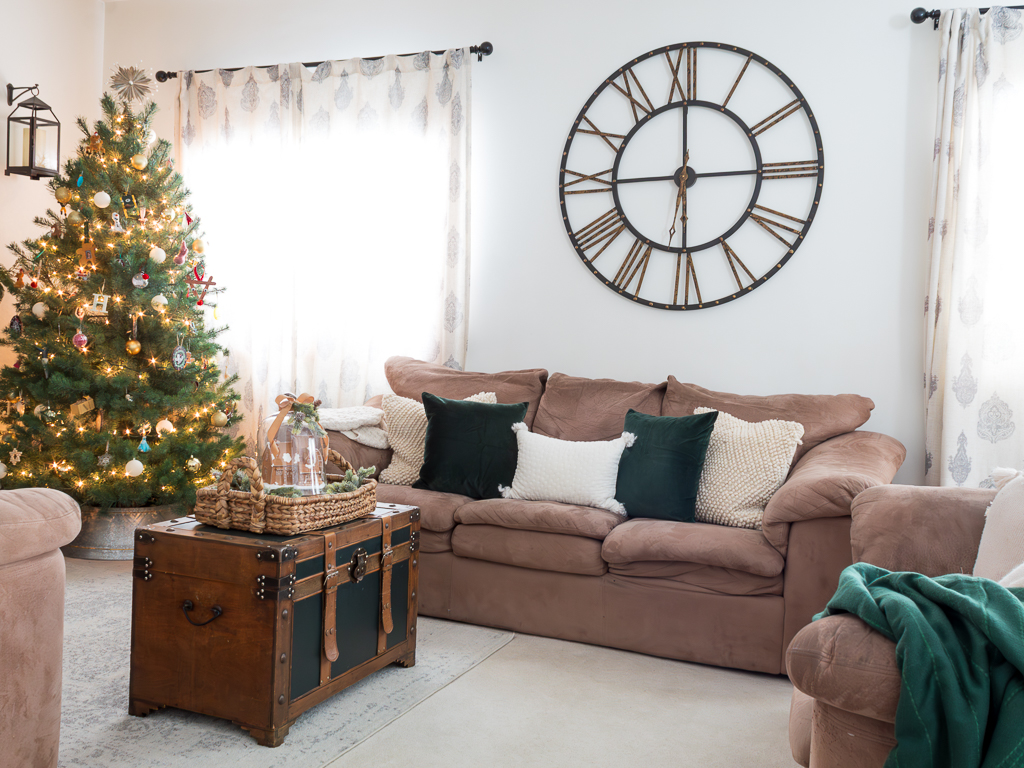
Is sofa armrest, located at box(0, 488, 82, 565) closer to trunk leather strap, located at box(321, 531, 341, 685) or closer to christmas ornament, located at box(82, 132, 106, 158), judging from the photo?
trunk leather strap, located at box(321, 531, 341, 685)

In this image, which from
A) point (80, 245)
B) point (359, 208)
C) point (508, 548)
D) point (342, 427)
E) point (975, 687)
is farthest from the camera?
point (359, 208)

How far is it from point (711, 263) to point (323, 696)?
2512 millimetres

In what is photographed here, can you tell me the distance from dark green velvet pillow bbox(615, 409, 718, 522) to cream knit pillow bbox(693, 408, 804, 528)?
49mm

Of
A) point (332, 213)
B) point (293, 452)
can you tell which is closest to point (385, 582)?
point (293, 452)

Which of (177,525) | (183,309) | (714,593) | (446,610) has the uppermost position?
(183,309)

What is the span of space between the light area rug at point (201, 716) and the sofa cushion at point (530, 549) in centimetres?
28

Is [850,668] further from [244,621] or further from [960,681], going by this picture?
[244,621]

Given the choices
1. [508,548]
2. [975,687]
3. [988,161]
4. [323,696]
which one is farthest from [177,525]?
[988,161]

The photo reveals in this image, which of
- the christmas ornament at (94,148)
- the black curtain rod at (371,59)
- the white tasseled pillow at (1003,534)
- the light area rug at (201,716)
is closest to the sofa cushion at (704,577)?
the light area rug at (201,716)

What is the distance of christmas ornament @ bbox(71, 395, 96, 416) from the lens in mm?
3731

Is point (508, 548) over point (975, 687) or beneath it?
beneath

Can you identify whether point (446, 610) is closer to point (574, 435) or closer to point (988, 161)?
point (574, 435)

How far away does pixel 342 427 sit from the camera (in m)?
3.51

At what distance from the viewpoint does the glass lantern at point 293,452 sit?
7.44 ft
